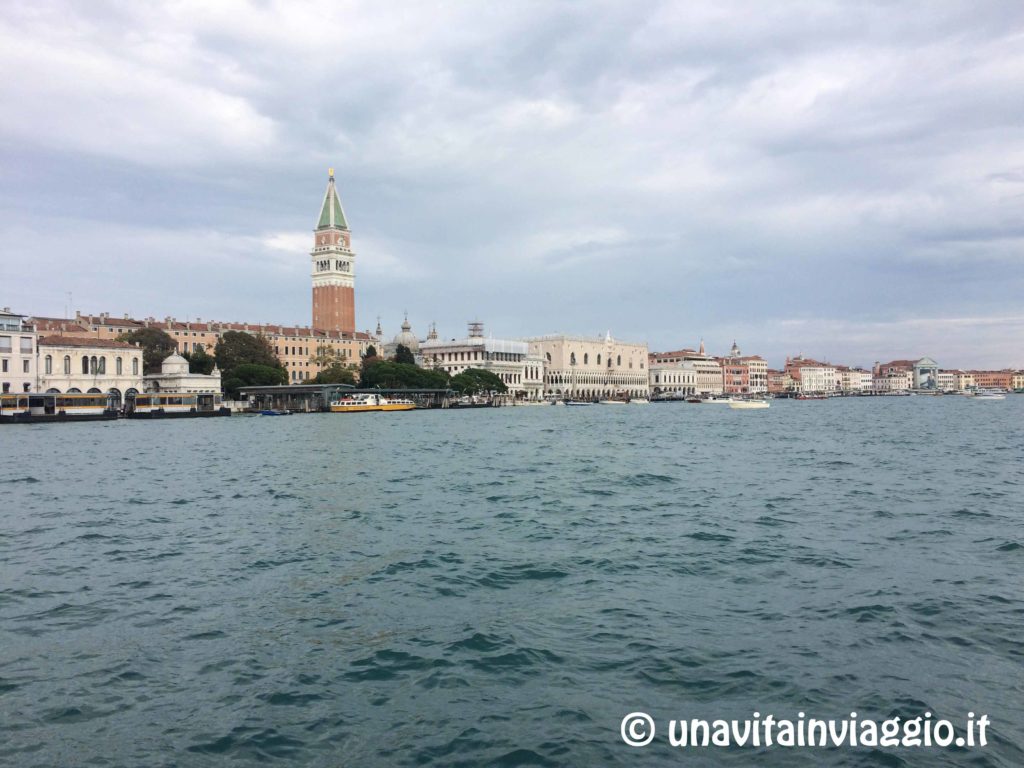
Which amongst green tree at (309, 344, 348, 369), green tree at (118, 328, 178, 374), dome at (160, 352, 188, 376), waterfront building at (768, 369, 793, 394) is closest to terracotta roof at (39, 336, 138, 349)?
dome at (160, 352, 188, 376)

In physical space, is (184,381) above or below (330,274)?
below

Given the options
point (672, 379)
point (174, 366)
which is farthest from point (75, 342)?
point (672, 379)

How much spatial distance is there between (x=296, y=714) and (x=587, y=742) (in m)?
2.24

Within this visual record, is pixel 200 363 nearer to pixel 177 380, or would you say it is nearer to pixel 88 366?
pixel 177 380

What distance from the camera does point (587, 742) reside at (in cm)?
548

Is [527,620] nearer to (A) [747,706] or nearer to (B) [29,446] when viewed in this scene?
(A) [747,706]

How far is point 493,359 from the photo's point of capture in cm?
13312

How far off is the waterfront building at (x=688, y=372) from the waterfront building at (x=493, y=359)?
38054 mm

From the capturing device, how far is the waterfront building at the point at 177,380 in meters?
73.8

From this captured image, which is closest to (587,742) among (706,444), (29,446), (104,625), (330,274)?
(104,625)

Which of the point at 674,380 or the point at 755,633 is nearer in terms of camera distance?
the point at 755,633

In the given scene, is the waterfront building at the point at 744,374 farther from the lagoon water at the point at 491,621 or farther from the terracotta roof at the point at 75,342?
the lagoon water at the point at 491,621

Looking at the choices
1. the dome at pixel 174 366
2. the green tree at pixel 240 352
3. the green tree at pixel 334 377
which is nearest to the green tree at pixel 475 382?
the green tree at pixel 334 377

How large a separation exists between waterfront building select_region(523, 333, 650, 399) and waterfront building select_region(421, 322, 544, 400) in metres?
4.53
